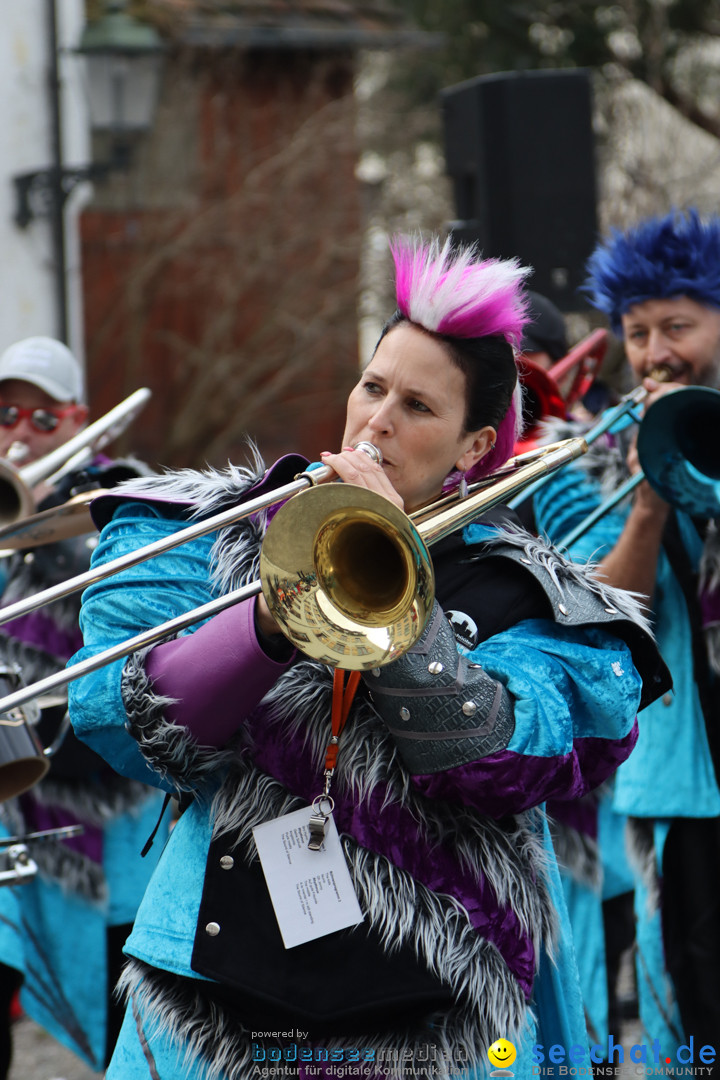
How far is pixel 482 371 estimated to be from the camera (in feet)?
7.79

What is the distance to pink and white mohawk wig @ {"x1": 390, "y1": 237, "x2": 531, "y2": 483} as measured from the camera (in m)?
2.28

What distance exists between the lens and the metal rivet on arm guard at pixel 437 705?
2.02 metres

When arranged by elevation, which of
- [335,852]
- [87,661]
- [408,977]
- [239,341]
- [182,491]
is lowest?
[239,341]

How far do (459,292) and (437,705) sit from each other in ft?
2.35

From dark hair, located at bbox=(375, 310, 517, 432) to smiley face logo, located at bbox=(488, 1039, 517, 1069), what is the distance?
40.3 inches

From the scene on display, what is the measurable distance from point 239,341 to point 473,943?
11.2 m

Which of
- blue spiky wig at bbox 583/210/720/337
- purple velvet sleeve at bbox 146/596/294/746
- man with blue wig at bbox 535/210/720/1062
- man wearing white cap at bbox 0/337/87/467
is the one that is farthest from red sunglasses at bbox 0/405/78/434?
purple velvet sleeve at bbox 146/596/294/746

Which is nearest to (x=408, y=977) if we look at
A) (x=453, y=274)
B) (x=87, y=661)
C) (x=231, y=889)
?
(x=231, y=889)

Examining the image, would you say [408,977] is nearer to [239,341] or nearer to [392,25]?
[239,341]

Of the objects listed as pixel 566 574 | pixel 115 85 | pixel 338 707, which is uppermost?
pixel 115 85

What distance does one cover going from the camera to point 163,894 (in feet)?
7.08

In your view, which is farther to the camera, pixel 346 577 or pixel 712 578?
pixel 712 578

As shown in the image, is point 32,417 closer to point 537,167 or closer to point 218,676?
point 218,676

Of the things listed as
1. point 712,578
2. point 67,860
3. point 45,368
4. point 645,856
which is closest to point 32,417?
point 45,368
